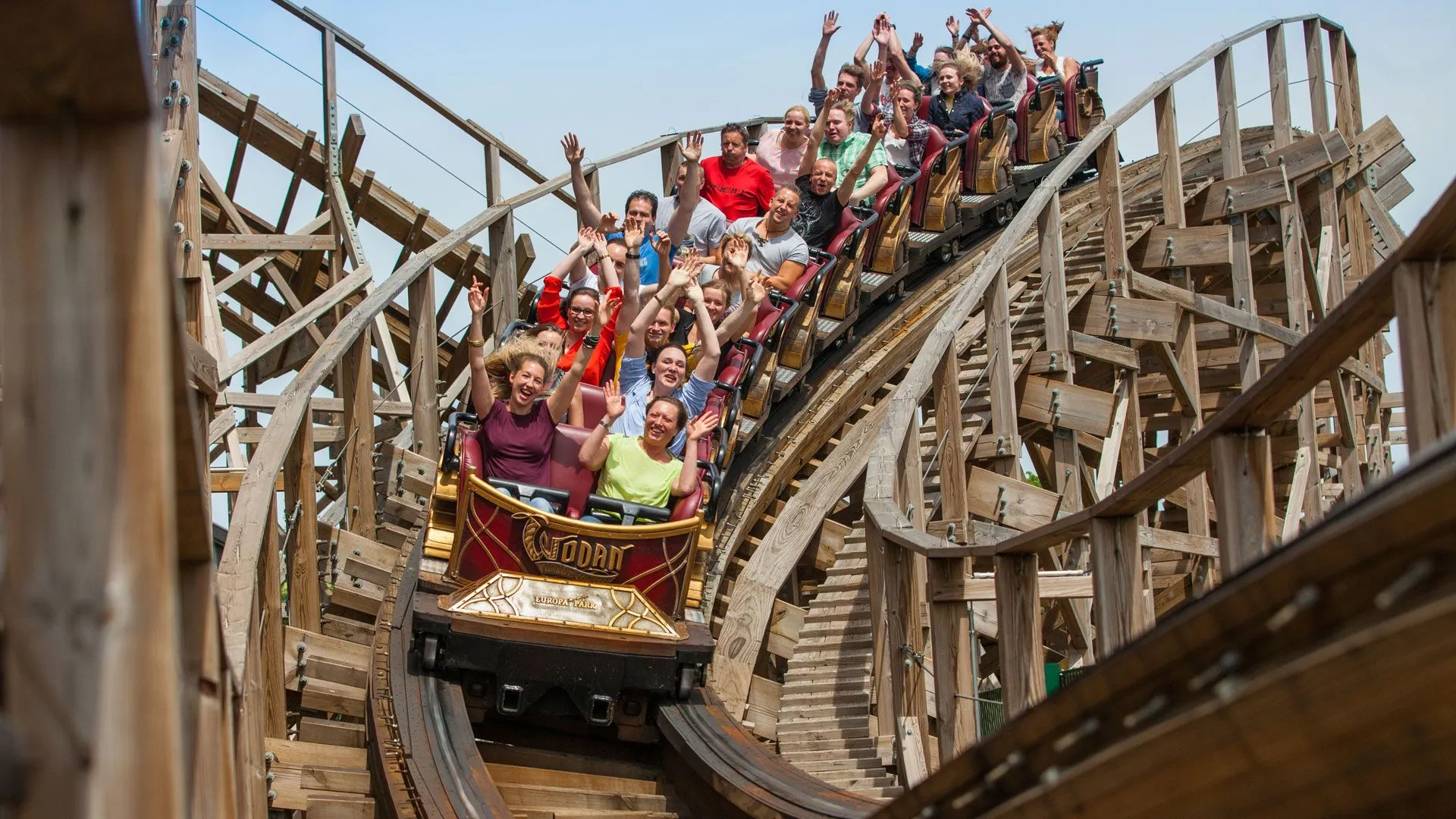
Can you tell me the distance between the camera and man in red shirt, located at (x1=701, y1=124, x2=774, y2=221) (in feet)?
31.2

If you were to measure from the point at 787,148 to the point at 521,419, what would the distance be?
167 inches

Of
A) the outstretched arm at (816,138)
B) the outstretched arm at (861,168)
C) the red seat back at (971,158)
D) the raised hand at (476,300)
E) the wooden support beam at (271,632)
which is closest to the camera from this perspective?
the wooden support beam at (271,632)

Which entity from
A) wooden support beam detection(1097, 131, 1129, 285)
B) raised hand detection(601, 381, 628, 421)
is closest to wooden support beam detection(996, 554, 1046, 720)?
raised hand detection(601, 381, 628, 421)

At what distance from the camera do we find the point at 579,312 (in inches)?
278

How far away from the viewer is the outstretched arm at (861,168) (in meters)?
9.39

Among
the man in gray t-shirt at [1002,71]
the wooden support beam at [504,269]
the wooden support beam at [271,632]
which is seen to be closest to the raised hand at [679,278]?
the wooden support beam at [504,269]

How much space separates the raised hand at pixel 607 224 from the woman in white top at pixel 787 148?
1717mm

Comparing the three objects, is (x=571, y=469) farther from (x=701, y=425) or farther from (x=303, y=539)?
(x=303, y=539)

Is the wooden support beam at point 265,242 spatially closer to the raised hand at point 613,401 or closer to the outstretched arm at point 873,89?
the raised hand at point 613,401

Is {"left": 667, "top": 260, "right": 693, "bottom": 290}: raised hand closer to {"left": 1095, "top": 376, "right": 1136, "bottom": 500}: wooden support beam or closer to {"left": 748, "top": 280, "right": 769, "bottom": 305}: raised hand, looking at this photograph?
{"left": 748, "top": 280, "right": 769, "bottom": 305}: raised hand

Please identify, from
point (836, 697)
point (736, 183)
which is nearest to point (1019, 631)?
point (836, 697)

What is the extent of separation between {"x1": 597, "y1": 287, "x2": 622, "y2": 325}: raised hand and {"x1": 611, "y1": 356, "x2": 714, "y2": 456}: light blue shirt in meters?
0.28

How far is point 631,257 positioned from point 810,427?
6.26 ft

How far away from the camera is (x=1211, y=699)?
77.7 inches
